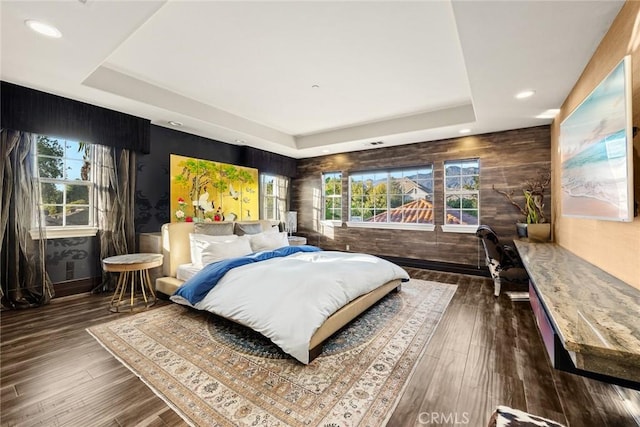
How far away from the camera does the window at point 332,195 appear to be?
6.49 m

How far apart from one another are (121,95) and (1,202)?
179 cm

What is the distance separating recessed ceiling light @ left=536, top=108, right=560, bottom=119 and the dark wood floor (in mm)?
2761

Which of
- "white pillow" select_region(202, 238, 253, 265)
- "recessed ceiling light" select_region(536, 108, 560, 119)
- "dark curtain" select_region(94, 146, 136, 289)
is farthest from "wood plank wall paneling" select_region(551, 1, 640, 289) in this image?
"dark curtain" select_region(94, 146, 136, 289)

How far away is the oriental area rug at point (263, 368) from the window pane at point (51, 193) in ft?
6.58

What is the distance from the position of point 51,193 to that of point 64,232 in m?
0.53

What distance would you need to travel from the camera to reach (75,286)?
355 cm

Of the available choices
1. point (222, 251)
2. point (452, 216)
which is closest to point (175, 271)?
point (222, 251)

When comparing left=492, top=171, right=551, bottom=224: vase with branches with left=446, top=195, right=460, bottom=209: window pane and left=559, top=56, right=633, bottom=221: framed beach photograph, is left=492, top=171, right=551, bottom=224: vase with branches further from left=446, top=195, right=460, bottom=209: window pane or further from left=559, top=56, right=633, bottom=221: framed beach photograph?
left=559, top=56, right=633, bottom=221: framed beach photograph

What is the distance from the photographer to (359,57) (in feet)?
9.19

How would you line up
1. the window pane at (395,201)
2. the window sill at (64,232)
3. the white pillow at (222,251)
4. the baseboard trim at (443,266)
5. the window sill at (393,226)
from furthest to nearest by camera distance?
the window pane at (395,201)
the window sill at (393,226)
the baseboard trim at (443,266)
the white pillow at (222,251)
the window sill at (64,232)

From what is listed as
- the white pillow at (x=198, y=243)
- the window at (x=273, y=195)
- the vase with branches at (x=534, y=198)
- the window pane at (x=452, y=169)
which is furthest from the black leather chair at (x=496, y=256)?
the window at (x=273, y=195)

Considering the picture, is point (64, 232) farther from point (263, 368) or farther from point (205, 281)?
point (263, 368)

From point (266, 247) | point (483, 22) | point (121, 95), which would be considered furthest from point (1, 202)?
point (483, 22)

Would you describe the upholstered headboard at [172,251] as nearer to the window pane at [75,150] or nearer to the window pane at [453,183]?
the window pane at [75,150]
